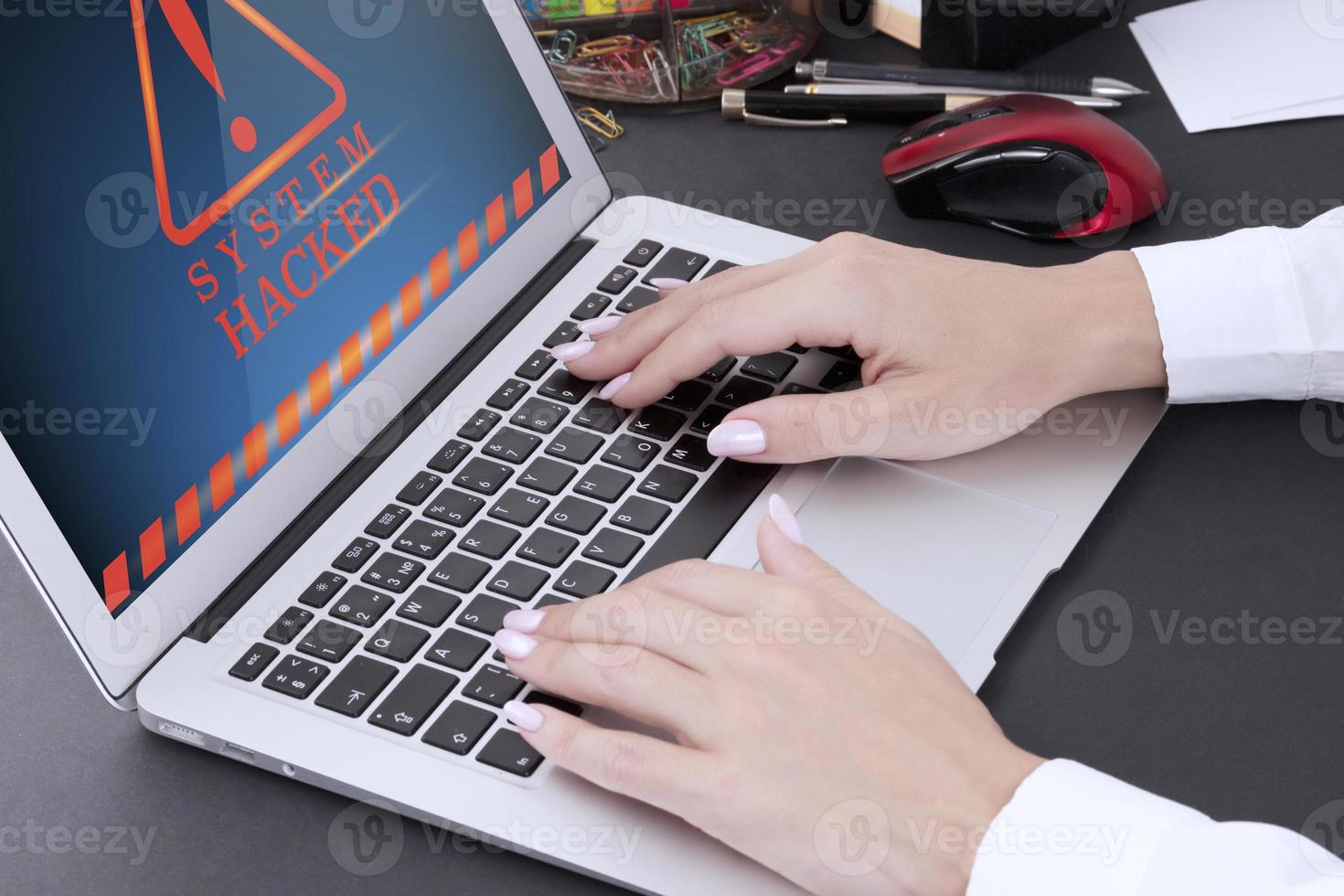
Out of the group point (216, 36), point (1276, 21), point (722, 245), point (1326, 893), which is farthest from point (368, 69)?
point (1276, 21)

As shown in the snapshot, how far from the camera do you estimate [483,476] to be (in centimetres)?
82

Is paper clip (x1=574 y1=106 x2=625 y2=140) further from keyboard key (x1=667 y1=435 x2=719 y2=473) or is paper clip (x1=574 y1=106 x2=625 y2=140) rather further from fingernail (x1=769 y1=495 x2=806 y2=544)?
fingernail (x1=769 y1=495 x2=806 y2=544)

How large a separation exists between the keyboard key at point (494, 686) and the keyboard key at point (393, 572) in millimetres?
82

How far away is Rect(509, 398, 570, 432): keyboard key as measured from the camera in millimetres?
855

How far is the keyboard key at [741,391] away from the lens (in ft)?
2.88

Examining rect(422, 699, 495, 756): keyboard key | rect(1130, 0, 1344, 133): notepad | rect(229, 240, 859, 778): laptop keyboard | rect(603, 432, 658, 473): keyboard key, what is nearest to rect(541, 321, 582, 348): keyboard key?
rect(229, 240, 859, 778): laptop keyboard

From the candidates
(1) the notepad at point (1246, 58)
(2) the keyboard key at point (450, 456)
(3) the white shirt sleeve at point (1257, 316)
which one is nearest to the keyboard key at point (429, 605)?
(2) the keyboard key at point (450, 456)

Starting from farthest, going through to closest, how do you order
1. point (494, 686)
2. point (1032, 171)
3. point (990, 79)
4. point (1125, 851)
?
point (990, 79), point (1032, 171), point (494, 686), point (1125, 851)

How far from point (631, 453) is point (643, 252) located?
0.21 m

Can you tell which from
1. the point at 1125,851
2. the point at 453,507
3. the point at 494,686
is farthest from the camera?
the point at 453,507

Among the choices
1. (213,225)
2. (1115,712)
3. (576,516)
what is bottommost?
(1115,712)

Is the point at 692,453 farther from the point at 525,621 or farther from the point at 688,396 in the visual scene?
the point at 525,621

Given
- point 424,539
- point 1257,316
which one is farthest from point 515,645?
point 1257,316

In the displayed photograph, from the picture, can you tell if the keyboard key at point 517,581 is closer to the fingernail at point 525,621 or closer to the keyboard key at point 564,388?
the fingernail at point 525,621
